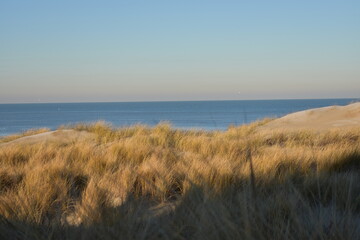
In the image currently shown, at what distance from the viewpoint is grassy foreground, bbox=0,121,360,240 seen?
261cm

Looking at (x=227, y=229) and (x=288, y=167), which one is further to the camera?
(x=288, y=167)

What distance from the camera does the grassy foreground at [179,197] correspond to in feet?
8.57

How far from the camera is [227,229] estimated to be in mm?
2467

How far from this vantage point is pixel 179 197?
12.8 ft

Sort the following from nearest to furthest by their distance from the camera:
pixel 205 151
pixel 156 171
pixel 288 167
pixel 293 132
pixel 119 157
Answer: pixel 156 171 → pixel 288 167 → pixel 119 157 → pixel 205 151 → pixel 293 132

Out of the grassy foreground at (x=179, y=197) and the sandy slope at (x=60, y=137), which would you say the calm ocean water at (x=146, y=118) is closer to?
the grassy foreground at (x=179, y=197)

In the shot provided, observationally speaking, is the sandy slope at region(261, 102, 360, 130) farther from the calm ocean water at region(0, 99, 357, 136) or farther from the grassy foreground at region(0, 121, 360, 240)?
the grassy foreground at region(0, 121, 360, 240)

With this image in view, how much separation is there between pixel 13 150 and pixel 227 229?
18.5 feet

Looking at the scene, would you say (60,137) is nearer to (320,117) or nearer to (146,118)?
(320,117)

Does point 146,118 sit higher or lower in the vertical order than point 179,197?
lower

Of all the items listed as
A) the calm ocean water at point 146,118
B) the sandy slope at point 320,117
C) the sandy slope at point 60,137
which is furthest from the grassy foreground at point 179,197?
the sandy slope at point 320,117

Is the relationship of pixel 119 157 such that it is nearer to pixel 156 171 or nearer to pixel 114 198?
pixel 156 171

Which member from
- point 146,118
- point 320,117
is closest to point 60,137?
point 320,117

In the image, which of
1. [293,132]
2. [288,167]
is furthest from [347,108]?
[288,167]
